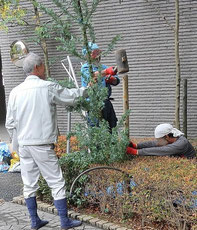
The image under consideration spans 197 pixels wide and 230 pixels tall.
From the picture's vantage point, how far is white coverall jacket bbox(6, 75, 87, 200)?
434cm

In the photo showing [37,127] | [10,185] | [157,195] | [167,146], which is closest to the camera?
[157,195]

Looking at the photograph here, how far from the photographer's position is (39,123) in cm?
434

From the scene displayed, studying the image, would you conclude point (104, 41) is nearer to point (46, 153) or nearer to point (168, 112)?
point (168, 112)

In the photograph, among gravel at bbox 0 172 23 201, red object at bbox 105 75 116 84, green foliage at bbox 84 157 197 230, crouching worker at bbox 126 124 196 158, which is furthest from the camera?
gravel at bbox 0 172 23 201

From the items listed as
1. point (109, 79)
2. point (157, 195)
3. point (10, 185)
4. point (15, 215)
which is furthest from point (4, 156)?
point (157, 195)

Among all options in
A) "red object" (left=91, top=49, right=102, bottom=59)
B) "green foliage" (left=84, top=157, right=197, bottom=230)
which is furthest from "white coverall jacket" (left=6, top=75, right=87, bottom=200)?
"red object" (left=91, top=49, right=102, bottom=59)

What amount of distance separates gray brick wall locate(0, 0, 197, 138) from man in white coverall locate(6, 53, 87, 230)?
4455 mm

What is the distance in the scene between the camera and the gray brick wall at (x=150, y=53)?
Result: 27.4 feet

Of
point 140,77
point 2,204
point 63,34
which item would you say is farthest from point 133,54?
point 2,204

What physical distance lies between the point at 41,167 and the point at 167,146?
171 centimetres

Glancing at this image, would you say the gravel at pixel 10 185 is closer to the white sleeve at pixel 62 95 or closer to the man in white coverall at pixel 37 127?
the man in white coverall at pixel 37 127

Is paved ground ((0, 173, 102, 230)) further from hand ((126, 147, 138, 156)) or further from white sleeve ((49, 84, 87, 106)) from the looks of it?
white sleeve ((49, 84, 87, 106))

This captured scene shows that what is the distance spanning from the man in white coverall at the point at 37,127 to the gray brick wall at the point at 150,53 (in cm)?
445

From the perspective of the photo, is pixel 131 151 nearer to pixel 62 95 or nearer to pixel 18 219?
pixel 62 95
